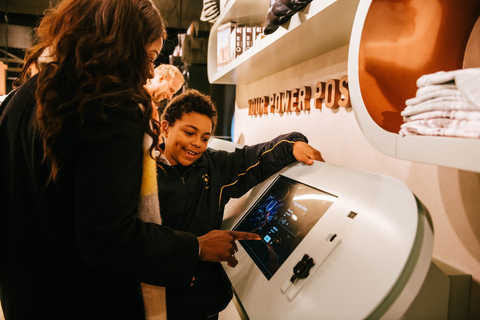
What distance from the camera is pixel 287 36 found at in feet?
4.31

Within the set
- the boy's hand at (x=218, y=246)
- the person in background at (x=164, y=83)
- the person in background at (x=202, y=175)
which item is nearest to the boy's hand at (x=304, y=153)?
the person in background at (x=202, y=175)

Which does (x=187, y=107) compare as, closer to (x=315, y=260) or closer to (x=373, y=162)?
(x=373, y=162)

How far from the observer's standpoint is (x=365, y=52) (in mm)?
790

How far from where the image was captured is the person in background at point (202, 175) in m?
1.29

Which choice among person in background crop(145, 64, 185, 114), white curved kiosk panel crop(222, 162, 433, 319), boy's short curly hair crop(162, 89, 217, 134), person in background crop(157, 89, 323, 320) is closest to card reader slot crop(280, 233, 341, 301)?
white curved kiosk panel crop(222, 162, 433, 319)

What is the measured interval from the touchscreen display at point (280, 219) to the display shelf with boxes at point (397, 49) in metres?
0.28

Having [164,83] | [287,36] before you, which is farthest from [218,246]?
[164,83]

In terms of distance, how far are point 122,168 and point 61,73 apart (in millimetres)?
272

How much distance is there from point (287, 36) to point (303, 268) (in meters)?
0.91

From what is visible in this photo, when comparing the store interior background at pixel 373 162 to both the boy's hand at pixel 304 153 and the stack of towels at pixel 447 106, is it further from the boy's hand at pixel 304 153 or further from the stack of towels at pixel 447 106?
the stack of towels at pixel 447 106

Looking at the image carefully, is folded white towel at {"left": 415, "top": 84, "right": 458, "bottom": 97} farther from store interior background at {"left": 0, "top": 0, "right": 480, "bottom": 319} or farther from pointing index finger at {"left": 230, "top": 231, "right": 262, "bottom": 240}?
pointing index finger at {"left": 230, "top": 231, "right": 262, "bottom": 240}

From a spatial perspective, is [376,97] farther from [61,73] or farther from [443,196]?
[61,73]

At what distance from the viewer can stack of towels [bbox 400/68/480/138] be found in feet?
1.68

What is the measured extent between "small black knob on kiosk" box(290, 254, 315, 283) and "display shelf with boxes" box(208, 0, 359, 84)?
709mm
